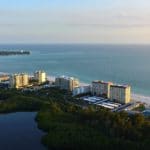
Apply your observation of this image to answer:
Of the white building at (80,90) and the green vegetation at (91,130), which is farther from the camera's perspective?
the white building at (80,90)

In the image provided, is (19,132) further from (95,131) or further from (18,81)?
(18,81)

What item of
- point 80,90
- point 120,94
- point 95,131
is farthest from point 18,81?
point 95,131

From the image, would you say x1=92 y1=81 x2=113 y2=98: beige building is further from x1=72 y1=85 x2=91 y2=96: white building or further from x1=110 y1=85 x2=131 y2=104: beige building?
x1=110 y1=85 x2=131 y2=104: beige building

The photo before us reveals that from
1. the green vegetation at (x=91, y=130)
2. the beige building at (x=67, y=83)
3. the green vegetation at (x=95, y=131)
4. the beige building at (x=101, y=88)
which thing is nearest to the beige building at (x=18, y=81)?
the beige building at (x=67, y=83)

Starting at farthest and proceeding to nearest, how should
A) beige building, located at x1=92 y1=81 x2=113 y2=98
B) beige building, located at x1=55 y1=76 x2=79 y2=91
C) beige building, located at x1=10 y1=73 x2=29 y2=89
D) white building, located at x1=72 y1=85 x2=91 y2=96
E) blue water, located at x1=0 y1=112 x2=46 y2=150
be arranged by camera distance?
beige building, located at x1=10 y1=73 x2=29 y2=89 < beige building, located at x1=55 y1=76 x2=79 y2=91 < white building, located at x1=72 y1=85 x2=91 y2=96 < beige building, located at x1=92 y1=81 x2=113 y2=98 < blue water, located at x1=0 y1=112 x2=46 y2=150

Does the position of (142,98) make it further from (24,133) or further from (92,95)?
(24,133)

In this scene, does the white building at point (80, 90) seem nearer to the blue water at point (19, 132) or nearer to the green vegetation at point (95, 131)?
the blue water at point (19, 132)

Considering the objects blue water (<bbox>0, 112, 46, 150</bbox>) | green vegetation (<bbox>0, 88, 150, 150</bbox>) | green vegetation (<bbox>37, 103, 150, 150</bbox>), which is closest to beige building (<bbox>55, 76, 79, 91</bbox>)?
blue water (<bbox>0, 112, 46, 150</bbox>)
